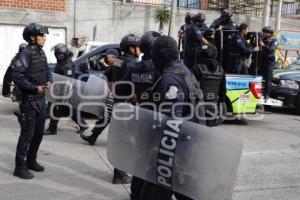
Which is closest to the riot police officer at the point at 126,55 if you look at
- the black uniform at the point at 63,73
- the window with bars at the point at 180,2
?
the black uniform at the point at 63,73

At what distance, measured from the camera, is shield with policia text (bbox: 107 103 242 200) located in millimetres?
2916

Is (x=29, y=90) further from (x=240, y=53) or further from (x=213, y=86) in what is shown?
(x=240, y=53)

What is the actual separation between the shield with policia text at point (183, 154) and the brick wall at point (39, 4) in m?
13.2

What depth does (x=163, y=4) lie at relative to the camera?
59.7 feet

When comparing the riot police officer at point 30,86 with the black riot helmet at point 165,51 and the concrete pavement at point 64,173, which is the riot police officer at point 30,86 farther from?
the black riot helmet at point 165,51

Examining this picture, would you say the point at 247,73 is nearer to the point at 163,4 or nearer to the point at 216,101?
the point at 216,101

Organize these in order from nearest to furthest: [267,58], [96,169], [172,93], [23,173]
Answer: [172,93] → [23,173] → [96,169] → [267,58]

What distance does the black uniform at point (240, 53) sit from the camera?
8.70 meters

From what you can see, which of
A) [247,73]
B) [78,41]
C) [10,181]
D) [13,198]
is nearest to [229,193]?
[13,198]

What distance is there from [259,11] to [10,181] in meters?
19.1

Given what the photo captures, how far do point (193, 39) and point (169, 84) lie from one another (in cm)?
512

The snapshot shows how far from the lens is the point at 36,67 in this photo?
16.2 feet

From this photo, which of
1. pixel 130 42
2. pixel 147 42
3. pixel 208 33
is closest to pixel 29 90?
pixel 130 42

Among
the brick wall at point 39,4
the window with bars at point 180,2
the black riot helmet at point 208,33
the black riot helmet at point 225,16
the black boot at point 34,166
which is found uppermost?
the window with bars at point 180,2
